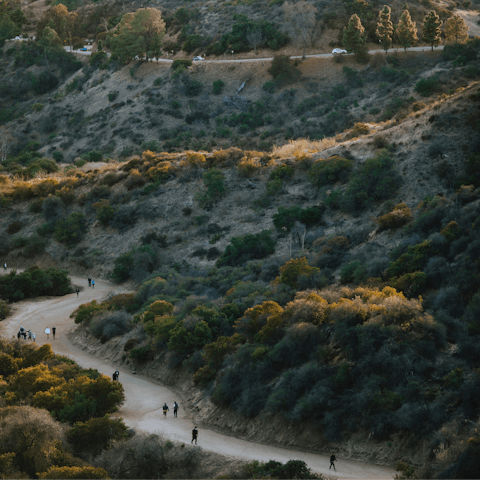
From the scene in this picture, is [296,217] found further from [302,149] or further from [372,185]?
[302,149]

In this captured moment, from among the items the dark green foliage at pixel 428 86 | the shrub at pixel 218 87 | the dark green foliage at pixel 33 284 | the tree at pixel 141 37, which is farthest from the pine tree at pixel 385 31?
the dark green foliage at pixel 33 284

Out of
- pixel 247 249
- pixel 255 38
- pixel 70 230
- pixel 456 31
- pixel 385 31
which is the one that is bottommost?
pixel 70 230

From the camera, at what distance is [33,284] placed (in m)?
46.2

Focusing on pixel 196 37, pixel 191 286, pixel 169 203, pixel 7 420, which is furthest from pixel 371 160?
pixel 196 37

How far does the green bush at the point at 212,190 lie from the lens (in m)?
52.0

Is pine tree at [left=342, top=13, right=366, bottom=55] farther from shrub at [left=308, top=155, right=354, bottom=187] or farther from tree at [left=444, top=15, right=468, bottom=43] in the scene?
shrub at [left=308, top=155, right=354, bottom=187]

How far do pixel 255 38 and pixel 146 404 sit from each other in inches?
2619

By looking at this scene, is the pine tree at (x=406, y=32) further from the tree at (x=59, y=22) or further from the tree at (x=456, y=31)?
the tree at (x=59, y=22)

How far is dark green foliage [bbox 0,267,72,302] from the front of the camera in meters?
45.5

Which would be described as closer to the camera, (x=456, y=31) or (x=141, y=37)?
(x=456, y=31)

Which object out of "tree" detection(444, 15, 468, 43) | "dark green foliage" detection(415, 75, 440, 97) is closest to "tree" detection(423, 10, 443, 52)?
"tree" detection(444, 15, 468, 43)

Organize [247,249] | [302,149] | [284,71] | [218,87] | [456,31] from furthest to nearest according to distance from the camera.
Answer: [218,87]
[284,71]
[456,31]
[302,149]
[247,249]

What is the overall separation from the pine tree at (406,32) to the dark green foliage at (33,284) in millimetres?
53650

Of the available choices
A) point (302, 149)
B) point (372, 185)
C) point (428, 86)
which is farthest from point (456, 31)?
point (372, 185)
